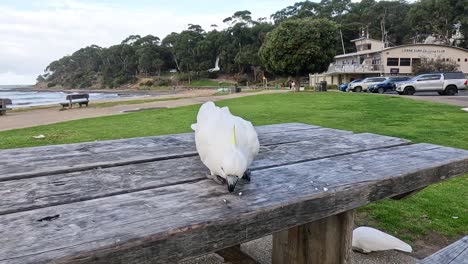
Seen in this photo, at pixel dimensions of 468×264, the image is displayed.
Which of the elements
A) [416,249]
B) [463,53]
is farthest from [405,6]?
[416,249]

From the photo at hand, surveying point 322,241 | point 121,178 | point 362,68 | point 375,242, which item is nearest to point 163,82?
point 362,68

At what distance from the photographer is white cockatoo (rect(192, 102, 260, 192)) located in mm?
1175

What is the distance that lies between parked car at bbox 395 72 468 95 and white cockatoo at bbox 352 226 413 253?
23.2m

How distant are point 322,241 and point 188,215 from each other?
0.99 m

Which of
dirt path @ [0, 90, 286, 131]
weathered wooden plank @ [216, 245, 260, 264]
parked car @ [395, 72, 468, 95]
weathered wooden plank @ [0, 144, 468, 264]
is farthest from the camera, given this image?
parked car @ [395, 72, 468, 95]

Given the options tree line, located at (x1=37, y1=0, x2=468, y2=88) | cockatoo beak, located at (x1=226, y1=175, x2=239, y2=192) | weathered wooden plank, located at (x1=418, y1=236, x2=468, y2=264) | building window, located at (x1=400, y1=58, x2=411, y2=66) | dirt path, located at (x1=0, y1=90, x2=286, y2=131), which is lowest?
dirt path, located at (x1=0, y1=90, x2=286, y2=131)

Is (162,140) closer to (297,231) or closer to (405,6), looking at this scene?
(297,231)

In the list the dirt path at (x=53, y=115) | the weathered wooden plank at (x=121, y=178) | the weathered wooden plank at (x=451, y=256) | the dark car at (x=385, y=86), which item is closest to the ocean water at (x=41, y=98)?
the dirt path at (x=53, y=115)

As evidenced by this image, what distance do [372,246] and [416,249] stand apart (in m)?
0.38

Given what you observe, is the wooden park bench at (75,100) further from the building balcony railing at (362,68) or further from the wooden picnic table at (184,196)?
the building balcony railing at (362,68)

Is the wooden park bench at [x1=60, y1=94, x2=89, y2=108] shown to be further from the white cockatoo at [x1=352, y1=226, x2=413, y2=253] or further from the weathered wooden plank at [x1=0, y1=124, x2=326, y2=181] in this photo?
the white cockatoo at [x1=352, y1=226, x2=413, y2=253]

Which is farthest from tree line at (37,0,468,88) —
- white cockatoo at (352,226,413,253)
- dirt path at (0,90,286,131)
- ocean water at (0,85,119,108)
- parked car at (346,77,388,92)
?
white cockatoo at (352,226,413,253)

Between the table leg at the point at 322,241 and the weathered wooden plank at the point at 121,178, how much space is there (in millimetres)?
335

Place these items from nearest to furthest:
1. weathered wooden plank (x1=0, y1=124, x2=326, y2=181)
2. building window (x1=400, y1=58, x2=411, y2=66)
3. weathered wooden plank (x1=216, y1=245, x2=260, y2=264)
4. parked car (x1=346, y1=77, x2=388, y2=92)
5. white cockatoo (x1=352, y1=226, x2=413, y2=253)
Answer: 1. weathered wooden plank (x1=0, y1=124, x2=326, y2=181)
2. weathered wooden plank (x1=216, y1=245, x2=260, y2=264)
3. white cockatoo (x1=352, y1=226, x2=413, y2=253)
4. parked car (x1=346, y1=77, x2=388, y2=92)
5. building window (x1=400, y1=58, x2=411, y2=66)
